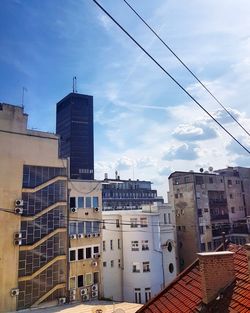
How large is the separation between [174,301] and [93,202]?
22.4 m

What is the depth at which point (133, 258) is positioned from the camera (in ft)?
123

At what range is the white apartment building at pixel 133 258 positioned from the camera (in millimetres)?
36625

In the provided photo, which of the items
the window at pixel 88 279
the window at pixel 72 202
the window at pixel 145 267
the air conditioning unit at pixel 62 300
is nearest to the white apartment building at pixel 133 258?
the window at pixel 145 267

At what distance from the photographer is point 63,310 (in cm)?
2547

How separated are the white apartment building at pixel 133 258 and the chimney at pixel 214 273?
1076 inches

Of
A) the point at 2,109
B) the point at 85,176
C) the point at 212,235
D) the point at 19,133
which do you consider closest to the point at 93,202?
the point at 19,133

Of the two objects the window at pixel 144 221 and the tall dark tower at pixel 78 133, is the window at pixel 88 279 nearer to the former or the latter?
the window at pixel 144 221

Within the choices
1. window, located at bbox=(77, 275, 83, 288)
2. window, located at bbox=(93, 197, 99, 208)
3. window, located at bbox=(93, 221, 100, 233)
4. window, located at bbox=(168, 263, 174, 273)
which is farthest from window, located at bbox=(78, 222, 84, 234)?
window, located at bbox=(168, 263, 174, 273)

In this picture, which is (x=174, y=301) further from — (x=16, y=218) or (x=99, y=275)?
(x=99, y=275)

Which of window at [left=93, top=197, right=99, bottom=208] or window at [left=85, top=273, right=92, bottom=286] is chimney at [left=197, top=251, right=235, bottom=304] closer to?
window at [left=85, top=273, right=92, bottom=286]

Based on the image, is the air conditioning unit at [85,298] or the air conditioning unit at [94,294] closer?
the air conditioning unit at [85,298]

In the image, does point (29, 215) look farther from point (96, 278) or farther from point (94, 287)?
point (94, 287)

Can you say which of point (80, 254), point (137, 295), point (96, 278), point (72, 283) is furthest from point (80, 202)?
point (137, 295)

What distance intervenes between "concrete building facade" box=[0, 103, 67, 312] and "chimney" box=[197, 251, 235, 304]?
20783 mm
